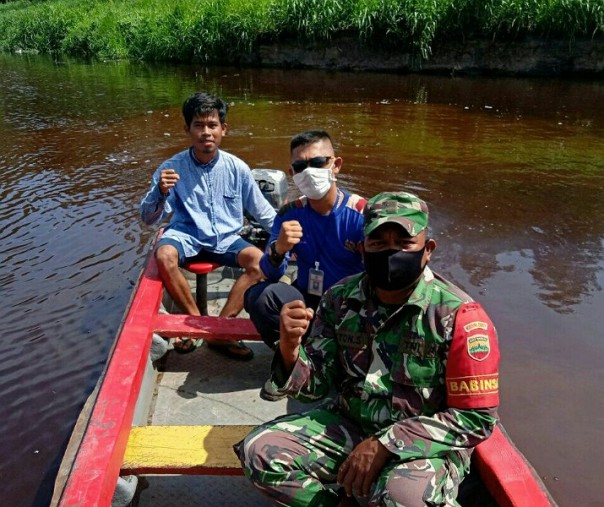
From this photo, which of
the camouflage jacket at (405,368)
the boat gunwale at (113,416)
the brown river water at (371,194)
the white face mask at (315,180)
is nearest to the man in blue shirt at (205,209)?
the boat gunwale at (113,416)

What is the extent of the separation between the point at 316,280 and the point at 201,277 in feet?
3.59

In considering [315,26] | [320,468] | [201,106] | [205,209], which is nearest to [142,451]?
[320,468]

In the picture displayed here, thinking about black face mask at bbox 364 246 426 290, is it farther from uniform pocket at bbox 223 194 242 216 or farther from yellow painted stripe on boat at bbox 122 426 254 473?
uniform pocket at bbox 223 194 242 216

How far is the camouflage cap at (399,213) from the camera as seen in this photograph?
1.99 meters

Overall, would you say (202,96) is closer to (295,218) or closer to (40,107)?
(295,218)

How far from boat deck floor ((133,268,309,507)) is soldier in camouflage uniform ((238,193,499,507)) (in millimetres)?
587

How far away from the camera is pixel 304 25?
62.3 feet

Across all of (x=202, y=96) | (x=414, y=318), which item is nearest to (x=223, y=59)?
(x=202, y=96)

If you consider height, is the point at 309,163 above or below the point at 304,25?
above

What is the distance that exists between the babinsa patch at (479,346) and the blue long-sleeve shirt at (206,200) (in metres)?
2.30

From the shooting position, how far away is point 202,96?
367 cm

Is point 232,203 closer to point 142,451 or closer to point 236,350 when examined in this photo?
point 236,350

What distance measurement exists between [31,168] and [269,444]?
8.20m

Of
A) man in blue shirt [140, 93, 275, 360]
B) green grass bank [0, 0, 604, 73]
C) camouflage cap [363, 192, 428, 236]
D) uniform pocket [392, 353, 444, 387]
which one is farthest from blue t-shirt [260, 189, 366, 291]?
green grass bank [0, 0, 604, 73]
